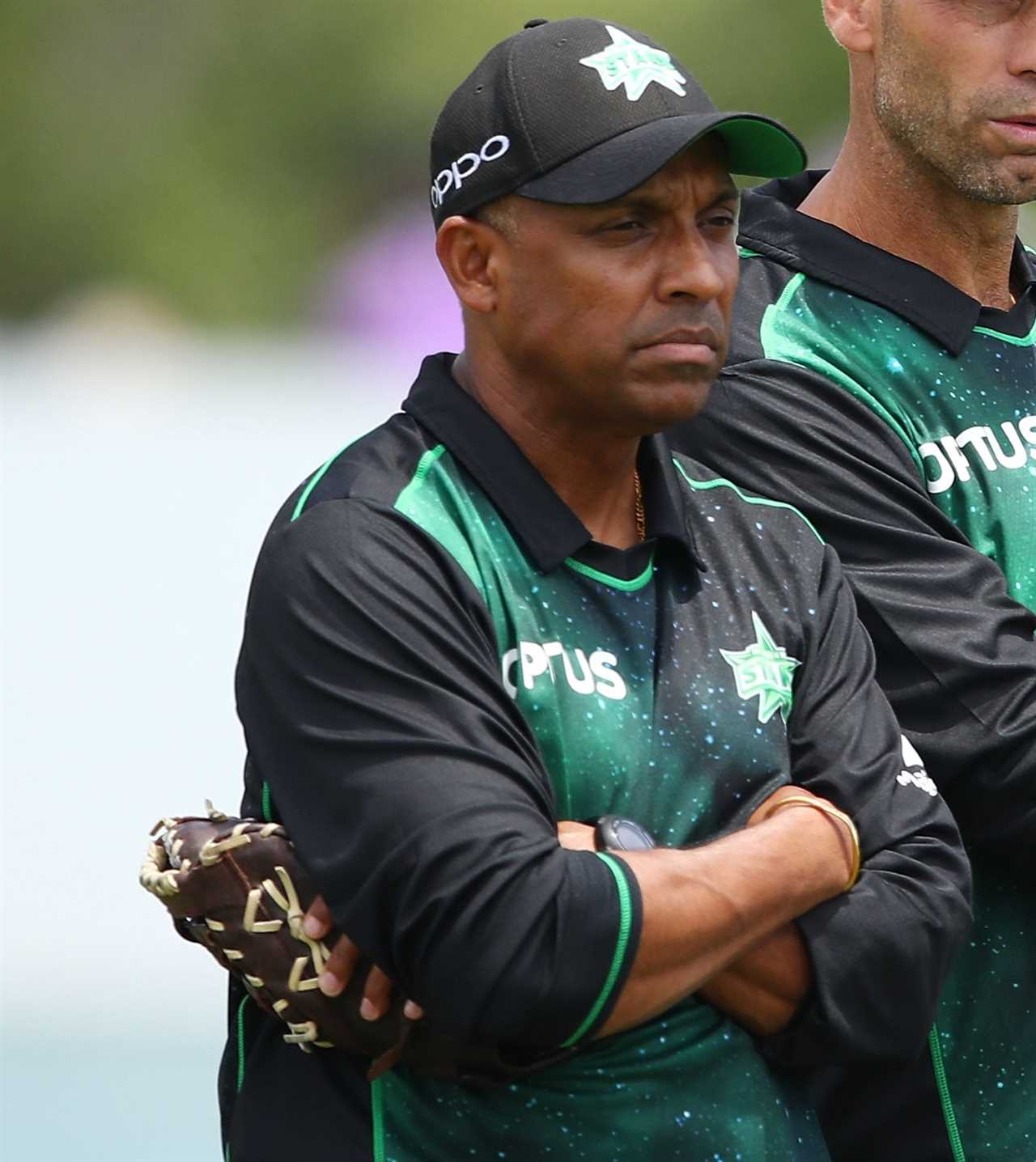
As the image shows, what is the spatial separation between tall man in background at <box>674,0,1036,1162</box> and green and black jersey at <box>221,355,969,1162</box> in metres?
0.16

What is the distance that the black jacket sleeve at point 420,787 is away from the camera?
1.98 meters

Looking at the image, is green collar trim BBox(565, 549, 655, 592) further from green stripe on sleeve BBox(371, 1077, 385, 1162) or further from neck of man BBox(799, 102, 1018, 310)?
neck of man BBox(799, 102, 1018, 310)

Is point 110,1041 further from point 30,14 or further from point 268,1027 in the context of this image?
point 30,14

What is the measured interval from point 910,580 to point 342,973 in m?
0.83

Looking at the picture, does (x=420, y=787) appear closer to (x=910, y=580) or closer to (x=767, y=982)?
(x=767, y=982)

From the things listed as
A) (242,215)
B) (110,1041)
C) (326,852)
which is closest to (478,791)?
(326,852)

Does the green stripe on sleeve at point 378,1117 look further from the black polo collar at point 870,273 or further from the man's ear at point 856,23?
the man's ear at point 856,23

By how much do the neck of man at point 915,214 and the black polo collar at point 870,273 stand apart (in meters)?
0.03

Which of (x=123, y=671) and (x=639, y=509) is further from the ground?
(x=639, y=509)

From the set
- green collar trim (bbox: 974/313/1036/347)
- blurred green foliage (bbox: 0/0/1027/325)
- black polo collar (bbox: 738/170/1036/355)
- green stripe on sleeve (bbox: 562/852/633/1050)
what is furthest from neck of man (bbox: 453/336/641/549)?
blurred green foliage (bbox: 0/0/1027/325)

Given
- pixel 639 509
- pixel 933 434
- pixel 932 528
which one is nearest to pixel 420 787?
pixel 639 509

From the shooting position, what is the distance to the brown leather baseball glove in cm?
208

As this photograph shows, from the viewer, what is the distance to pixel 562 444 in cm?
236

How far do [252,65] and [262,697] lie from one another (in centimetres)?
993
